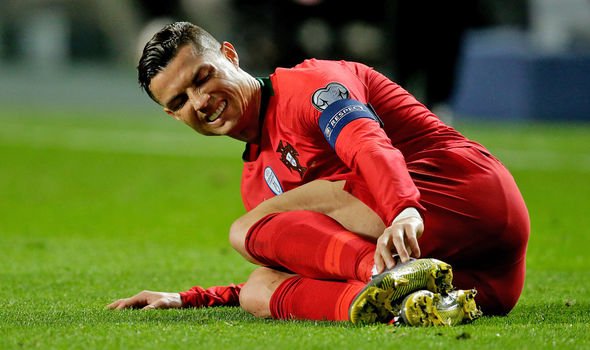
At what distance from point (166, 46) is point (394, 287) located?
105 cm

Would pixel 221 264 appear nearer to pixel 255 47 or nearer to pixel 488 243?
pixel 488 243

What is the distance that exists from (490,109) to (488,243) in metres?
13.0

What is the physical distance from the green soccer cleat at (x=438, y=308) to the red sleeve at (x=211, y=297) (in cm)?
89

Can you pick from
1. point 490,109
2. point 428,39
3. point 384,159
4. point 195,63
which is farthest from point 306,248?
point 490,109

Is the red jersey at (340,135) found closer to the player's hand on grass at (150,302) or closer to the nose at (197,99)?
the nose at (197,99)

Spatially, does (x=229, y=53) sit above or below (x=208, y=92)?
above

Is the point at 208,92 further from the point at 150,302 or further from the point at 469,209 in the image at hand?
the point at 469,209

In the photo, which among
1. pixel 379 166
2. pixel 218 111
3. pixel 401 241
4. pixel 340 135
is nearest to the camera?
pixel 401 241

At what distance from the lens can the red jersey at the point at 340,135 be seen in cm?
295

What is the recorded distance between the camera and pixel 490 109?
16.1 metres

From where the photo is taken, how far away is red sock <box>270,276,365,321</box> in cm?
313

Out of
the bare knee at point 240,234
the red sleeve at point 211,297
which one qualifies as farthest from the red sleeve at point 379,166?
the red sleeve at point 211,297

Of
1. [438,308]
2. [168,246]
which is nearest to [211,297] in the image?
[438,308]

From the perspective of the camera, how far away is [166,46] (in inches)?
134
